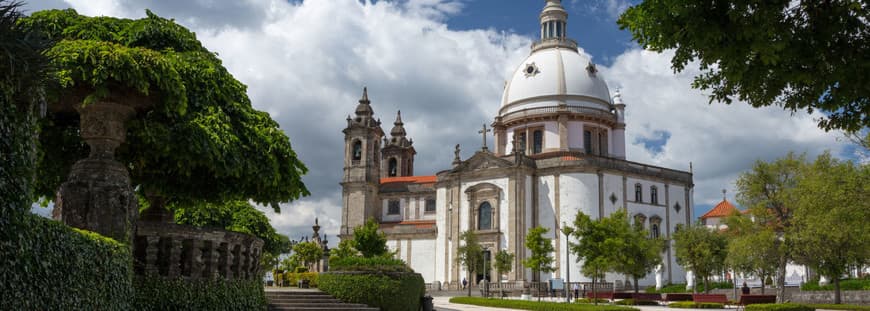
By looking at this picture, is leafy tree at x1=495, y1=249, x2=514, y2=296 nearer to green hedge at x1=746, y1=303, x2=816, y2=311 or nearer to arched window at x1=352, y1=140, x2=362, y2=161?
arched window at x1=352, y1=140, x2=362, y2=161

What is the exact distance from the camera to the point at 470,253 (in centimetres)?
5475

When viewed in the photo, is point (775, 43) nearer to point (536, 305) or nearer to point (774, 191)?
point (536, 305)

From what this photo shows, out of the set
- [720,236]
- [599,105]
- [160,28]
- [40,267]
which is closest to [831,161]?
[720,236]

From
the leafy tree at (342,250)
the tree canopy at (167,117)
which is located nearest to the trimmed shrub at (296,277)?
the leafy tree at (342,250)

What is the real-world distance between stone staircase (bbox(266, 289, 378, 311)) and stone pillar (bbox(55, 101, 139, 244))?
23.9 feet

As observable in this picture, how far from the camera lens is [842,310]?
30312mm

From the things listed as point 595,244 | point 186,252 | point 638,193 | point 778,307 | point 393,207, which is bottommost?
point 778,307

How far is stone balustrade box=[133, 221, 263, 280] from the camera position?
41.0 ft

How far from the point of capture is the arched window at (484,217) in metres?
59.1

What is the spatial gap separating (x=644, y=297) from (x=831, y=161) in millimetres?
14552

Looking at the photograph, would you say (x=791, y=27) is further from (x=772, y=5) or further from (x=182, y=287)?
(x=182, y=287)

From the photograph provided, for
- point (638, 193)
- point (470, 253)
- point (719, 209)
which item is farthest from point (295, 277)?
point (719, 209)

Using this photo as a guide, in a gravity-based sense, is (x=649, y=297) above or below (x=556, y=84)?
below

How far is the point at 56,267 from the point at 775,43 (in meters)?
8.02
